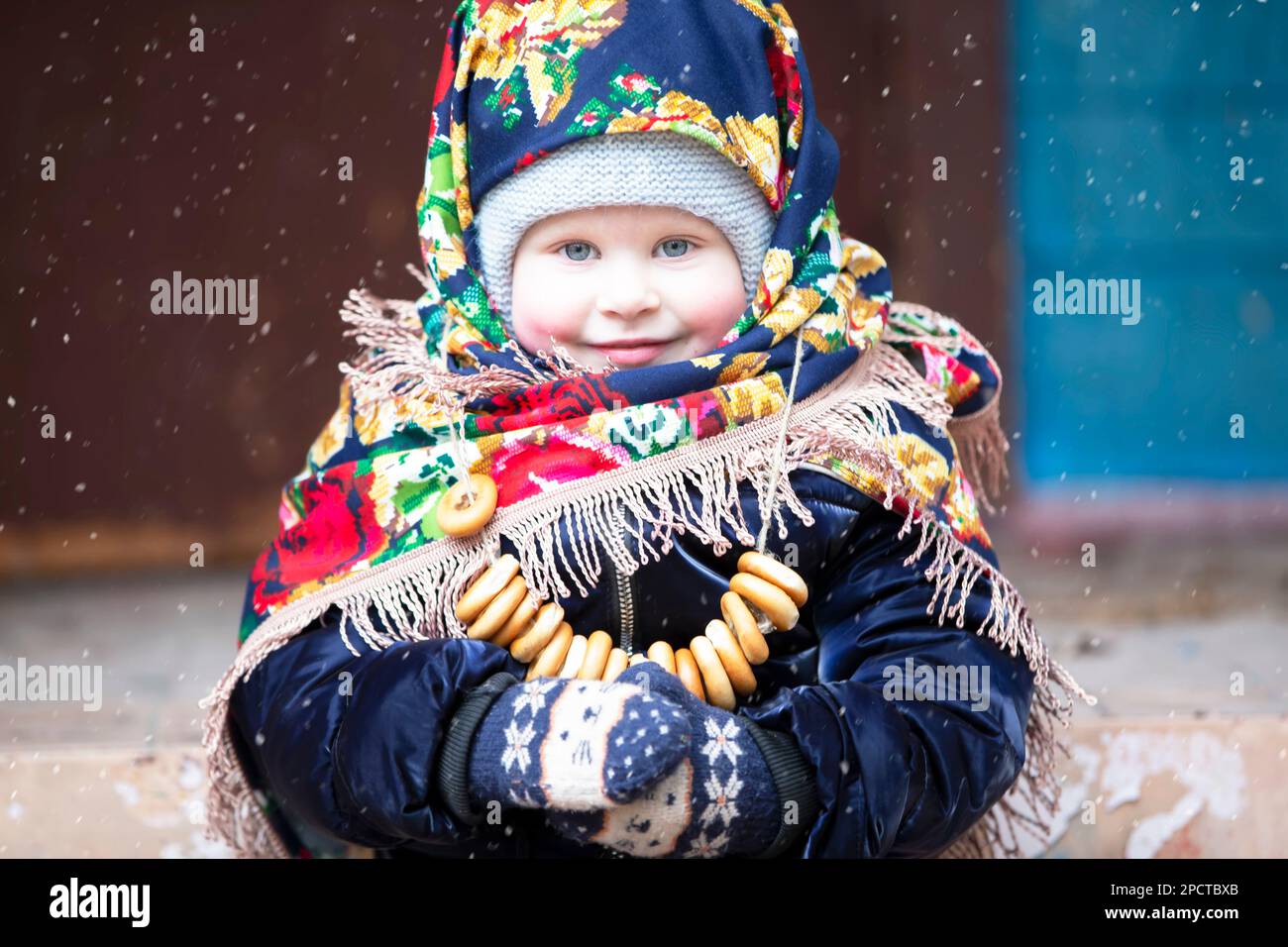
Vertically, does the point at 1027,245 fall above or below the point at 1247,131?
below

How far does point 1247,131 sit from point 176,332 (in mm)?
2600

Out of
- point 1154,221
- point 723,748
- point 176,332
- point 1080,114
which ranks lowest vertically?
point 723,748

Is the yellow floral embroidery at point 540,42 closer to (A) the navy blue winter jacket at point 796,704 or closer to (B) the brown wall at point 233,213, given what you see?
(A) the navy blue winter jacket at point 796,704

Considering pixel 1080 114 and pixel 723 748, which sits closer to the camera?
pixel 723 748

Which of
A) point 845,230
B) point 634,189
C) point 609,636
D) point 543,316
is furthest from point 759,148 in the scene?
point 845,230

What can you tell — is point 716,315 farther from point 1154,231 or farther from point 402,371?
point 1154,231

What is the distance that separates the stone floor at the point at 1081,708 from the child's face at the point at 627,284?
34.4 inches

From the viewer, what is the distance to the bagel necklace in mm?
1375

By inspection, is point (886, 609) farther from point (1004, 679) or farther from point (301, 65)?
point (301, 65)

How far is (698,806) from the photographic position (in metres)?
1.27

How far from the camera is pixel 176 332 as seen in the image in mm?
3641

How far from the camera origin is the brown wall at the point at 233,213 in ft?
11.3
